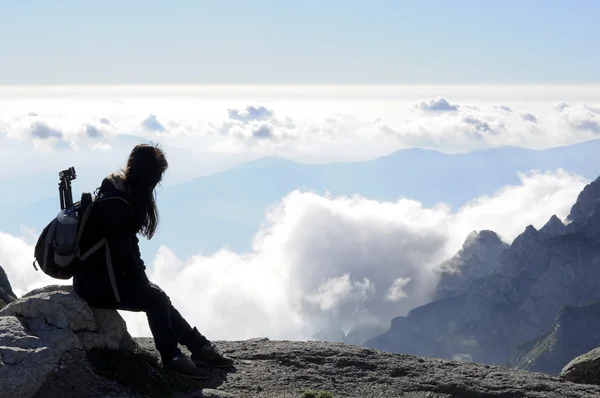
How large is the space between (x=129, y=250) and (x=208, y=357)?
160 inches

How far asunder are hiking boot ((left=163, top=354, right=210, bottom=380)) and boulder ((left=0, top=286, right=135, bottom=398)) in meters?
1.37

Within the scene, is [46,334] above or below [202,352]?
above

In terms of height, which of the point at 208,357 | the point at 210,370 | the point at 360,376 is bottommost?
the point at 360,376

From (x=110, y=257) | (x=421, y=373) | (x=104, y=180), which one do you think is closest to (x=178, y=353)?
(x=110, y=257)

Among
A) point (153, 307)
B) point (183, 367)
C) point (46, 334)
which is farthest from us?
point (183, 367)

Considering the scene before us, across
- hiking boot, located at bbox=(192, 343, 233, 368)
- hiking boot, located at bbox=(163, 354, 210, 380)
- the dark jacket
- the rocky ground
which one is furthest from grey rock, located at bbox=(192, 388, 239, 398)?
the dark jacket

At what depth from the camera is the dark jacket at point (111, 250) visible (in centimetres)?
1386

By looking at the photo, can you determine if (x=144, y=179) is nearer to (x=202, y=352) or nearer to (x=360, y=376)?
(x=202, y=352)

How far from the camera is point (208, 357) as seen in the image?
16.6 m

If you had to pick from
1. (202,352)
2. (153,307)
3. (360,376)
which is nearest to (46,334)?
(153,307)

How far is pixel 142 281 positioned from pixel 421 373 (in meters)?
8.61

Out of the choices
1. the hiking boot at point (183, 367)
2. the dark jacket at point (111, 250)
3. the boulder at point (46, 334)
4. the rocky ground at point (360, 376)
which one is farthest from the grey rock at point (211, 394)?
the dark jacket at point (111, 250)

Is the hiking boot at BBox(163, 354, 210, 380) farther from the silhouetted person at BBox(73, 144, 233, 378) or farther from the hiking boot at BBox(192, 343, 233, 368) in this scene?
the hiking boot at BBox(192, 343, 233, 368)

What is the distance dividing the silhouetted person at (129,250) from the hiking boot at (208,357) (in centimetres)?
115
